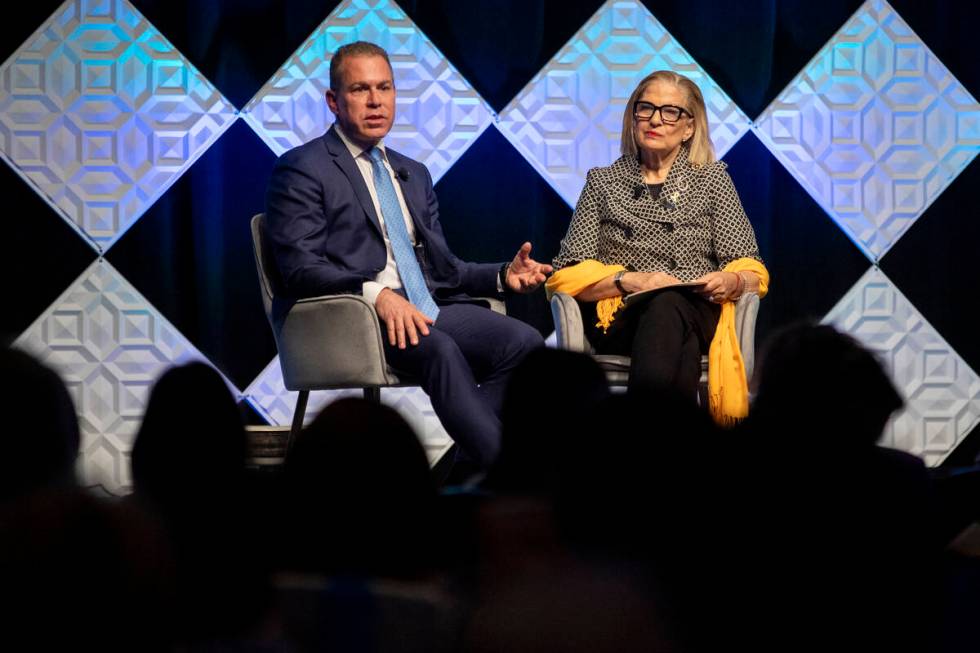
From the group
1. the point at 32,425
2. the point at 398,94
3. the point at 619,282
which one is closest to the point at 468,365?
the point at 619,282

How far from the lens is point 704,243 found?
12.3ft

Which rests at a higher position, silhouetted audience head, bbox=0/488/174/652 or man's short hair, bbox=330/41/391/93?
man's short hair, bbox=330/41/391/93

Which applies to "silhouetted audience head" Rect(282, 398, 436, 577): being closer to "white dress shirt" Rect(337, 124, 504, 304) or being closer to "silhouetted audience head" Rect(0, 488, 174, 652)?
→ "silhouetted audience head" Rect(0, 488, 174, 652)

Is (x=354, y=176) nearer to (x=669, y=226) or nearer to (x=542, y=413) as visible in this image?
(x=669, y=226)

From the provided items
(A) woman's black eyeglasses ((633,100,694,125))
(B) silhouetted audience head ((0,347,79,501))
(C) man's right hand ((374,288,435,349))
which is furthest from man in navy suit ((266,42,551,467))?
(B) silhouetted audience head ((0,347,79,501))

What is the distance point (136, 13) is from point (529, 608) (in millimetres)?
3839

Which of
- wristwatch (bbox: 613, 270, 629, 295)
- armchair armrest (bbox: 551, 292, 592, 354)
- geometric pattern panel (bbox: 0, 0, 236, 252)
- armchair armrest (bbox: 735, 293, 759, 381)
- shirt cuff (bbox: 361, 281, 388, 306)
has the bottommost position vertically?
geometric pattern panel (bbox: 0, 0, 236, 252)

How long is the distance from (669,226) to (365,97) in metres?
0.99

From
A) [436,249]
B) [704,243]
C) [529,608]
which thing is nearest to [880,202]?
[704,243]

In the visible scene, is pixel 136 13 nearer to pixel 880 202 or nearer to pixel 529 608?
pixel 880 202

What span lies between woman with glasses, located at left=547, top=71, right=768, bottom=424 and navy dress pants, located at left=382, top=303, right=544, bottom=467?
268 millimetres

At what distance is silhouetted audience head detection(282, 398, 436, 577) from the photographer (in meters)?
1.19

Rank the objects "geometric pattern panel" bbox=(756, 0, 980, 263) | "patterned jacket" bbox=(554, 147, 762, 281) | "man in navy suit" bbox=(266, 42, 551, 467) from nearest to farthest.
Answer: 1. "man in navy suit" bbox=(266, 42, 551, 467)
2. "patterned jacket" bbox=(554, 147, 762, 281)
3. "geometric pattern panel" bbox=(756, 0, 980, 263)

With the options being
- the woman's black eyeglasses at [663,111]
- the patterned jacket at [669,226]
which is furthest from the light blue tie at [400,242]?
the woman's black eyeglasses at [663,111]
